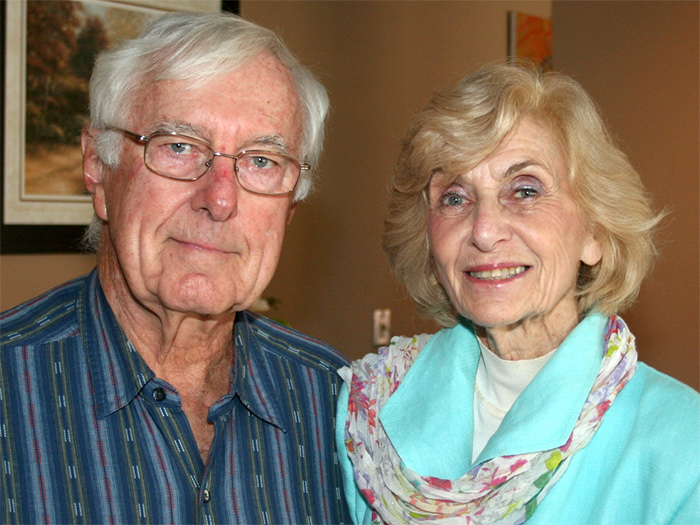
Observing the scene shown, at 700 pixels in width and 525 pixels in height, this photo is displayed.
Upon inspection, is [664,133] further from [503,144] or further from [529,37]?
[529,37]

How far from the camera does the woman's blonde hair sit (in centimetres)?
163

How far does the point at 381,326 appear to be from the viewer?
392 cm

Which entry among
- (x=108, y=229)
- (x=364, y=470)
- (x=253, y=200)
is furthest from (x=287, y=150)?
(x=364, y=470)

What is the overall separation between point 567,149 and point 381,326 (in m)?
2.39

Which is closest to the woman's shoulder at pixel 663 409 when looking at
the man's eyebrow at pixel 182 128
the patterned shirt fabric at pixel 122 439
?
the patterned shirt fabric at pixel 122 439

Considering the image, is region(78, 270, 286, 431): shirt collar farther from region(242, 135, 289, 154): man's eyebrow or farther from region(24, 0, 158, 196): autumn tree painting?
region(24, 0, 158, 196): autumn tree painting

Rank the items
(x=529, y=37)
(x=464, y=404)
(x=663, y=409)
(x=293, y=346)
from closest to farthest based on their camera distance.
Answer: (x=663, y=409)
(x=464, y=404)
(x=293, y=346)
(x=529, y=37)

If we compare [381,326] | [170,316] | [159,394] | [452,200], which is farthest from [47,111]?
[381,326]

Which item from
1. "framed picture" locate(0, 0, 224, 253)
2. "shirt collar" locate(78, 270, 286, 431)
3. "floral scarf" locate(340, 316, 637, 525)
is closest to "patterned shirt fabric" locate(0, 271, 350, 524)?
"shirt collar" locate(78, 270, 286, 431)

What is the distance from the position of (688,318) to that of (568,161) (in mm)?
1479

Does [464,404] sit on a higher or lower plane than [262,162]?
lower

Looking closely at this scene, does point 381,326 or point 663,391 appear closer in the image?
point 663,391

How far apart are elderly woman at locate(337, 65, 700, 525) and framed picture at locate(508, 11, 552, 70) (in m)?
2.77

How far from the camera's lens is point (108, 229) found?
1715 mm
